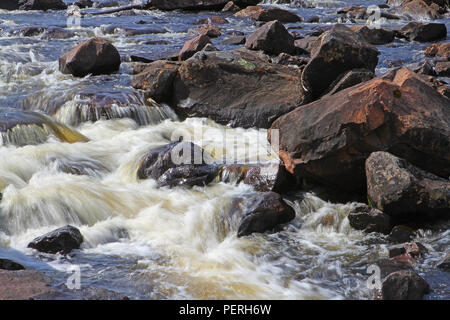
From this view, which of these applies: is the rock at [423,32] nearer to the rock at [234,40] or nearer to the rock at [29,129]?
the rock at [234,40]

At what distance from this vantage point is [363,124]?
636cm

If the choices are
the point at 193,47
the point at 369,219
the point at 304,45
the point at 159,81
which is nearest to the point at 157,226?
the point at 369,219

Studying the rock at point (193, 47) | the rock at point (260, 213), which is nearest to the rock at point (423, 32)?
the rock at point (193, 47)

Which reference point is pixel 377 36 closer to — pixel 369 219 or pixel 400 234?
pixel 369 219

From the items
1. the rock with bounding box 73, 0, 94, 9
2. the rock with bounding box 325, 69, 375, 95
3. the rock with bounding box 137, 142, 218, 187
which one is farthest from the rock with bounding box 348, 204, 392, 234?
the rock with bounding box 73, 0, 94, 9

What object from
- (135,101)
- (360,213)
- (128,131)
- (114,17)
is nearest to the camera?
(360,213)

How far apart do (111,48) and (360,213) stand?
723 cm

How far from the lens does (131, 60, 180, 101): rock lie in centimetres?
1018

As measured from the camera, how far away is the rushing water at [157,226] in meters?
5.17

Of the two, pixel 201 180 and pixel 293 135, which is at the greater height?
pixel 293 135

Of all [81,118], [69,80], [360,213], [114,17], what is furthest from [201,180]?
[114,17]

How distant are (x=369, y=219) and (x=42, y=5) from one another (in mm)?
19765
